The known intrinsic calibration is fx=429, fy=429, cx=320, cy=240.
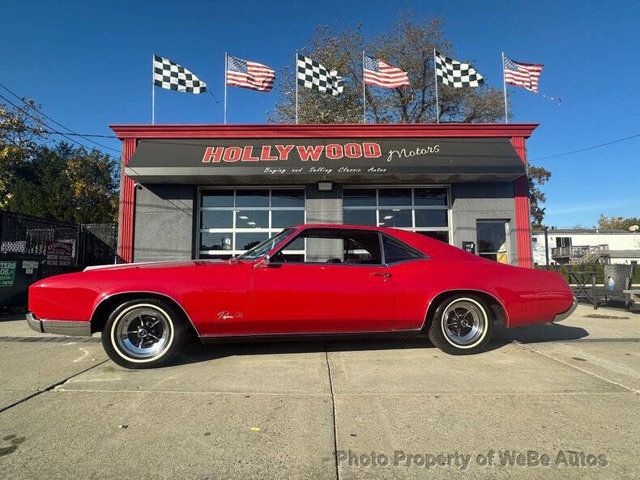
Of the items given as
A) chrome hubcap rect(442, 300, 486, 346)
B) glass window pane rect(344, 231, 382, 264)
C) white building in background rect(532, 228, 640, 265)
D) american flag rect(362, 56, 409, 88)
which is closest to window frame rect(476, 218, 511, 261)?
american flag rect(362, 56, 409, 88)

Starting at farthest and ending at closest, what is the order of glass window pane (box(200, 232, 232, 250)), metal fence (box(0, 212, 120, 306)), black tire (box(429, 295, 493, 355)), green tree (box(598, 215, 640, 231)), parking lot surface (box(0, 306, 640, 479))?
green tree (box(598, 215, 640, 231)) < glass window pane (box(200, 232, 232, 250)) < metal fence (box(0, 212, 120, 306)) < black tire (box(429, 295, 493, 355)) < parking lot surface (box(0, 306, 640, 479))

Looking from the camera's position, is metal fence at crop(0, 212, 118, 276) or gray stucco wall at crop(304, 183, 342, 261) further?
gray stucco wall at crop(304, 183, 342, 261)

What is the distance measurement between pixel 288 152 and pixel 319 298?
7.43 m

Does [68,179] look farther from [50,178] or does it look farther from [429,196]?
[429,196]

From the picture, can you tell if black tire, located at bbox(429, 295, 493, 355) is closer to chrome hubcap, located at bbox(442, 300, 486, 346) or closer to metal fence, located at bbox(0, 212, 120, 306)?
chrome hubcap, located at bbox(442, 300, 486, 346)

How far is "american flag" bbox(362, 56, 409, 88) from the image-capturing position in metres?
12.9

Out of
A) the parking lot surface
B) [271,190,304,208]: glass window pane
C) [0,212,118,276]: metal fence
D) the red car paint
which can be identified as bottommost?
the parking lot surface

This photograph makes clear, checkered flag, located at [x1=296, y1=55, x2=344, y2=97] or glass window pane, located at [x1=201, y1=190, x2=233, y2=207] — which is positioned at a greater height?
checkered flag, located at [x1=296, y1=55, x2=344, y2=97]

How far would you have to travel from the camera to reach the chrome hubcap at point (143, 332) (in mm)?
4227

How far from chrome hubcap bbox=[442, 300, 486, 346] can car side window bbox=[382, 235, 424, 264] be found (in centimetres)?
68

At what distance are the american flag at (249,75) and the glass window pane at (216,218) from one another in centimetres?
384

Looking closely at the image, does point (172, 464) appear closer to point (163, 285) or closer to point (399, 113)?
point (163, 285)

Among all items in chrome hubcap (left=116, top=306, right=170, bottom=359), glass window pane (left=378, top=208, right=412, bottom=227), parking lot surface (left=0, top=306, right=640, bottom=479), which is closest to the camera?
parking lot surface (left=0, top=306, right=640, bottom=479)

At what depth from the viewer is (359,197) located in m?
12.1
